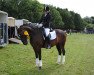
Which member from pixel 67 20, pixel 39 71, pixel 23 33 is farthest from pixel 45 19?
pixel 67 20

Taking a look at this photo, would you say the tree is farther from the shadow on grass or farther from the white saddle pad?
the shadow on grass

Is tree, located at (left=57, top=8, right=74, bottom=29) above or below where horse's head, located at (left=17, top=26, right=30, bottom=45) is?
below

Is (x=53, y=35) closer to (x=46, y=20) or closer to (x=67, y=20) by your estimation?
(x=46, y=20)

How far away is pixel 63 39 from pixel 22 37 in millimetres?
3185

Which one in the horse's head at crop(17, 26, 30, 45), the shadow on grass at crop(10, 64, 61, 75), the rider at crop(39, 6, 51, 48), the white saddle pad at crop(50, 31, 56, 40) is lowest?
the shadow on grass at crop(10, 64, 61, 75)

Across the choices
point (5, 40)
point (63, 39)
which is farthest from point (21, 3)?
point (63, 39)

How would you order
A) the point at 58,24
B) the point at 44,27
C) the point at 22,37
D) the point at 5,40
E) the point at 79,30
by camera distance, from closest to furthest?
the point at 22,37
the point at 44,27
the point at 5,40
the point at 58,24
the point at 79,30

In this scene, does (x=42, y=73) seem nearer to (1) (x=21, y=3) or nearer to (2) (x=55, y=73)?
(2) (x=55, y=73)

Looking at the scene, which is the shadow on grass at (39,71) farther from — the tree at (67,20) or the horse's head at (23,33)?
the tree at (67,20)

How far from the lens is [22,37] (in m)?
13.1

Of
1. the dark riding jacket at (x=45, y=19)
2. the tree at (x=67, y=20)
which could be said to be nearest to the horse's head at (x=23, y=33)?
the dark riding jacket at (x=45, y=19)

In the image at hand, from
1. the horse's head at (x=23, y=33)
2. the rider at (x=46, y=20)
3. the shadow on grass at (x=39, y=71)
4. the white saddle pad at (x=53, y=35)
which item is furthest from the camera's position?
the white saddle pad at (x=53, y=35)

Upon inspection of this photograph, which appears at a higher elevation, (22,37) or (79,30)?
→ (22,37)

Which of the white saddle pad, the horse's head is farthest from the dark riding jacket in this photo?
the horse's head
